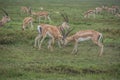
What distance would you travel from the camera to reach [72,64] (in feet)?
18.8

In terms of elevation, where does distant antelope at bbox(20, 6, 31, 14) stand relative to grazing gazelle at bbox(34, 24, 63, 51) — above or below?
above

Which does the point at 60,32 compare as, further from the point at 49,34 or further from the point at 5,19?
the point at 5,19

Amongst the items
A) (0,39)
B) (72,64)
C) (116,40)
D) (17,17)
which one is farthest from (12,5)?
(116,40)

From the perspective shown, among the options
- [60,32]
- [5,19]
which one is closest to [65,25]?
[60,32]

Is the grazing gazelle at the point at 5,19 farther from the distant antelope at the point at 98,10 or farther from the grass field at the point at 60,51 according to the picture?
the distant antelope at the point at 98,10

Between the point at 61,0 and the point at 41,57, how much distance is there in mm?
1122

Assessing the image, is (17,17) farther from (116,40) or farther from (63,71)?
(116,40)

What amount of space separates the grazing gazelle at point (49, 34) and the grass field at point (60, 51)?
8 centimetres

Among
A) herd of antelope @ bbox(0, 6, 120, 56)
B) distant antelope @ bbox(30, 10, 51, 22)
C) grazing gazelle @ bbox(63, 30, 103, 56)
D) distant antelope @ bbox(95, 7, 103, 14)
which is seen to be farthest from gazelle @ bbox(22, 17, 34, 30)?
distant antelope @ bbox(95, 7, 103, 14)

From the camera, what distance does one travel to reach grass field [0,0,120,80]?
5.60 meters

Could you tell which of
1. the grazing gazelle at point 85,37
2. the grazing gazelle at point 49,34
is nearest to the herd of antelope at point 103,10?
the grazing gazelle at point 85,37

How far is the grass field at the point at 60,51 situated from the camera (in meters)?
5.60

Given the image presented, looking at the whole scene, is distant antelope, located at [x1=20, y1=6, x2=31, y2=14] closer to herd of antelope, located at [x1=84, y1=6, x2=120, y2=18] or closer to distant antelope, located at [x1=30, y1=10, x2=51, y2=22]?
distant antelope, located at [x1=30, y1=10, x2=51, y2=22]

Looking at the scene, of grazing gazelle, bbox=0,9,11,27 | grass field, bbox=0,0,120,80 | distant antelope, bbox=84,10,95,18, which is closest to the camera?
grass field, bbox=0,0,120,80
